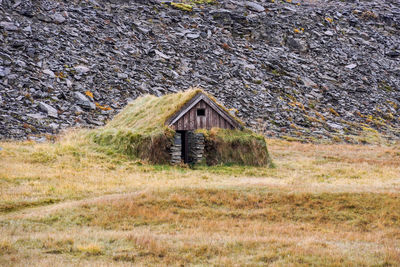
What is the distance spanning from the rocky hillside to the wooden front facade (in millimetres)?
12827

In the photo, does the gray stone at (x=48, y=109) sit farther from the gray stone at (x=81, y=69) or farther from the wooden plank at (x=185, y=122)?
the wooden plank at (x=185, y=122)

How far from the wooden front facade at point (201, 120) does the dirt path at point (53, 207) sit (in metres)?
9.93

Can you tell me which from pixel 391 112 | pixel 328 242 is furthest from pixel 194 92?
pixel 391 112

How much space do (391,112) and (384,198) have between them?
1787 inches

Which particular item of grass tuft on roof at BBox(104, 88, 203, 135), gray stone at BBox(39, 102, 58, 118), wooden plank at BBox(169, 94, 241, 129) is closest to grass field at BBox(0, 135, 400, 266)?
grass tuft on roof at BBox(104, 88, 203, 135)

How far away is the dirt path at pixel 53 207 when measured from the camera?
14.2m

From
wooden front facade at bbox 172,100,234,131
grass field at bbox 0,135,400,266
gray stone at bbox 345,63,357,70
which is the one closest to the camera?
grass field at bbox 0,135,400,266

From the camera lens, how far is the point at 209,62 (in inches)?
2287

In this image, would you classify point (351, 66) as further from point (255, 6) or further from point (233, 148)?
point (233, 148)

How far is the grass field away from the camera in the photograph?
412 inches

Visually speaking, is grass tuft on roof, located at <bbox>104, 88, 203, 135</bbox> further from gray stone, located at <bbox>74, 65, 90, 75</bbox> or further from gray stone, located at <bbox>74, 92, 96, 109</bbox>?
gray stone, located at <bbox>74, 65, 90, 75</bbox>

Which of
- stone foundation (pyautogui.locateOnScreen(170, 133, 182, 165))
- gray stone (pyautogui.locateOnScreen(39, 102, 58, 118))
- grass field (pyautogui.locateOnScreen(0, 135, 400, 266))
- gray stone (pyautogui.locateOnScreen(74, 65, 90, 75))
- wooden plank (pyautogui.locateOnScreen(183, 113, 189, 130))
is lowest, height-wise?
grass field (pyautogui.locateOnScreen(0, 135, 400, 266))

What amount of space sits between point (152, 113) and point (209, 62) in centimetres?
3094

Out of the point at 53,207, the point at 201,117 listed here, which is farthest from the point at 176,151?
the point at 53,207
